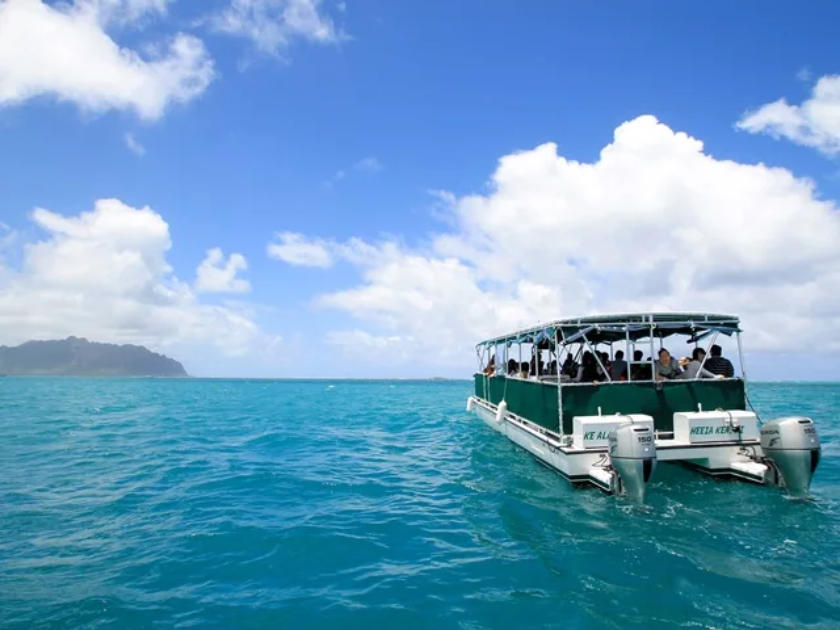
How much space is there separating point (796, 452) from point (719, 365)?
133 inches

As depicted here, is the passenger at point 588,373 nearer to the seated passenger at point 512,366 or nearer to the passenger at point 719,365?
the passenger at point 719,365

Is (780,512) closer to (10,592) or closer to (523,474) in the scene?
(523,474)

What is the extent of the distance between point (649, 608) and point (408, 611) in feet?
9.80

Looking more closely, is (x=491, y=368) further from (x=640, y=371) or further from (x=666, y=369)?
(x=666, y=369)

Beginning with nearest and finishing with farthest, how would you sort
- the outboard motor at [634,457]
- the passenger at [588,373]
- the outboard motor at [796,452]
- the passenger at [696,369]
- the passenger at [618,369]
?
the outboard motor at [634,457] < the outboard motor at [796,452] < the passenger at [696,369] < the passenger at [618,369] < the passenger at [588,373]

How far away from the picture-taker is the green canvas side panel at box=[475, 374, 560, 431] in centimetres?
1406

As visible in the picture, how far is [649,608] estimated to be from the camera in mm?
6312

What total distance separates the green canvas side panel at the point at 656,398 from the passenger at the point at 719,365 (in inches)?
15.0

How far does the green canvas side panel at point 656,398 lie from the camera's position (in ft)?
43.5

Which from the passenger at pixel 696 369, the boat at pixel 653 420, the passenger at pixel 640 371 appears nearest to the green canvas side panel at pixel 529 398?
the boat at pixel 653 420

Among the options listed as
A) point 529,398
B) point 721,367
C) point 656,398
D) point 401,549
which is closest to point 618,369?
point 656,398

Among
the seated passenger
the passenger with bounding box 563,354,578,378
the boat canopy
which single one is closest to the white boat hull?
the boat canopy

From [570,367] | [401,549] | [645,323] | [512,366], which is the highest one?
[645,323]

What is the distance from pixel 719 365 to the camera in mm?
13867
